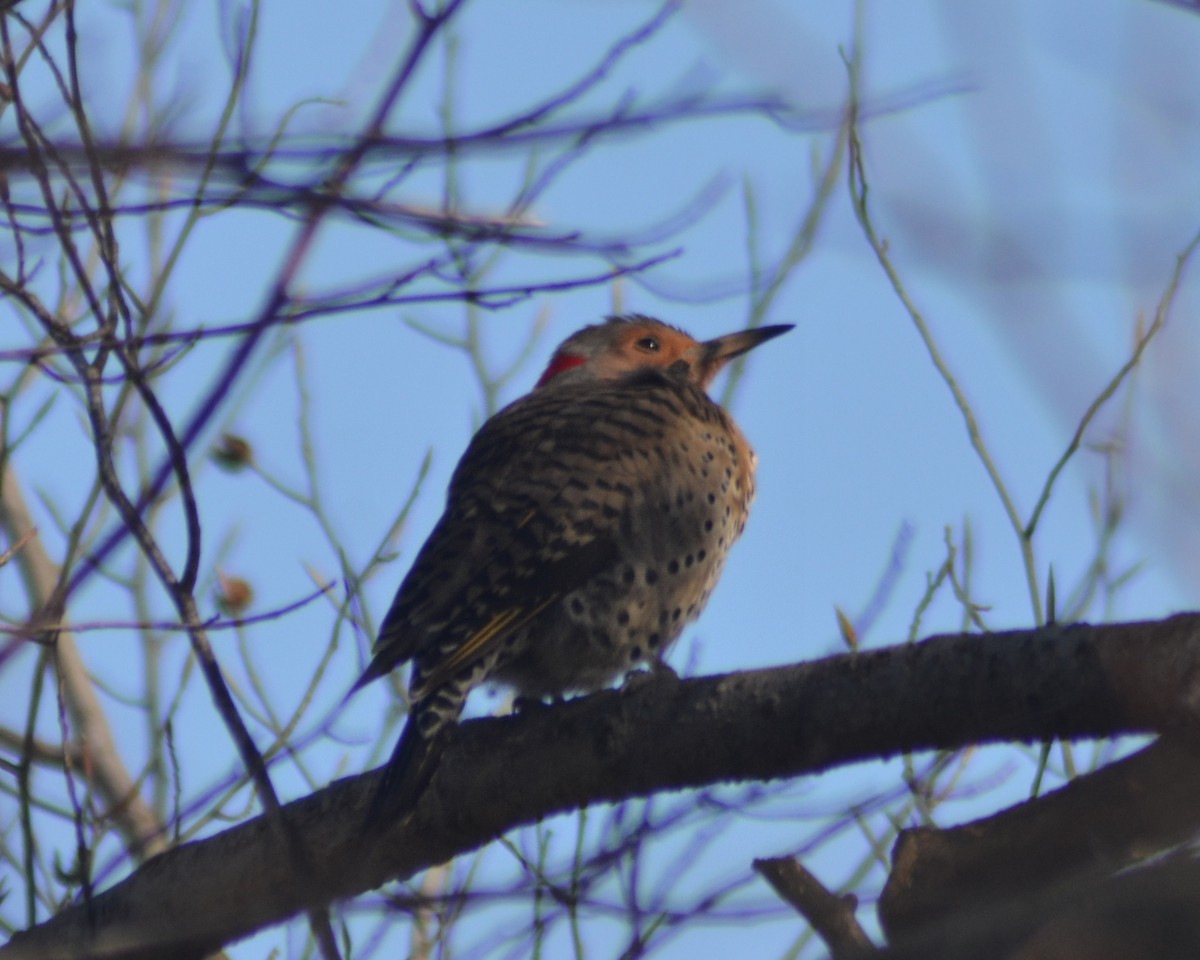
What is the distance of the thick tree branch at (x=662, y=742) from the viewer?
305cm

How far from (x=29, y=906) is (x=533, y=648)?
179 centimetres

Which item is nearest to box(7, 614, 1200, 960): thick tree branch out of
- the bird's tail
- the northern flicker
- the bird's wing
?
the bird's tail

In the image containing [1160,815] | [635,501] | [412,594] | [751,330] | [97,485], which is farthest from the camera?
[751,330]

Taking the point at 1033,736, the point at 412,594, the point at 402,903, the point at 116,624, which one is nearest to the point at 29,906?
the point at 116,624

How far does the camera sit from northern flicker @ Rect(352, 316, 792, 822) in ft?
15.2

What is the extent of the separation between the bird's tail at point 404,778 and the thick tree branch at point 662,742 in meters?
0.07

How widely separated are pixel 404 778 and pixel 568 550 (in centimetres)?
121

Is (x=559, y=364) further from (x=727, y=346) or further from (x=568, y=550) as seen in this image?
(x=568, y=550)

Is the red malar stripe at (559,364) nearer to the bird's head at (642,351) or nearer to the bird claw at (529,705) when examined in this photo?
the bird's head at (642,351)

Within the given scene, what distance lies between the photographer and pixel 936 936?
182 cm

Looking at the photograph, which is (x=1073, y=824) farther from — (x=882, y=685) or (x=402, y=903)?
(x=402, y=903)

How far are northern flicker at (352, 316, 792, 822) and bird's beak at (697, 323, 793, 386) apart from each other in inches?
30.2

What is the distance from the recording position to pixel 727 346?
6.74 m

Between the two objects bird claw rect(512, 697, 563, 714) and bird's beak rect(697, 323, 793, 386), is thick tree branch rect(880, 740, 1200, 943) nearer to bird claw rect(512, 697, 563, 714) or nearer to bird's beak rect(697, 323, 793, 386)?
bird claw rect(512, 697, 563, 714)
